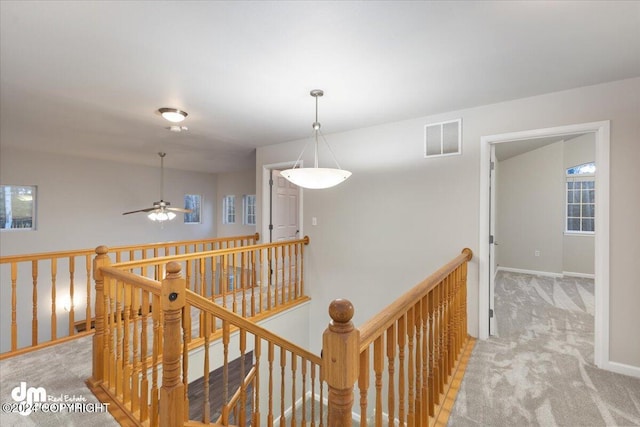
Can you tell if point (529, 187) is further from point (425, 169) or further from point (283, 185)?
point (283, 185)

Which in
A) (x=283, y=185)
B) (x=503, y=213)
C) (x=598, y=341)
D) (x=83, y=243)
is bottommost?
(x=598, y=341)

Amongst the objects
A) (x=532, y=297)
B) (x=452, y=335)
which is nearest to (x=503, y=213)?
(x=532, y=297)

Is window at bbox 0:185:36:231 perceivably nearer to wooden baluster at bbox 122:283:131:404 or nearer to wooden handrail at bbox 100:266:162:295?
wooden handrail at bbox 100:266:162:295

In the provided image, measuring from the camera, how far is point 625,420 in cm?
178

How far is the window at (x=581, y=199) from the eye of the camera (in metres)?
5.68

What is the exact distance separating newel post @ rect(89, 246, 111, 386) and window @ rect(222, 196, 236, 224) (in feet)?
19.7

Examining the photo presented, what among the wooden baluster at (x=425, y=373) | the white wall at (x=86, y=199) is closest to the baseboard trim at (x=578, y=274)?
the wooden baluster at (x=425, y=373)

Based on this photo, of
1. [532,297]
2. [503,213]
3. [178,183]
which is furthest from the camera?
[178,183]

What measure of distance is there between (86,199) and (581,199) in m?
9.91

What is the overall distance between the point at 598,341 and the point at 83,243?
7.88 metres

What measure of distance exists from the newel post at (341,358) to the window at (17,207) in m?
6.84

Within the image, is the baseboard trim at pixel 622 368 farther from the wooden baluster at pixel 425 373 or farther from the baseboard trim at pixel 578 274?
the baseboard trim at pixel 578 274

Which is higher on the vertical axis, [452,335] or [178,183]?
[178,183]

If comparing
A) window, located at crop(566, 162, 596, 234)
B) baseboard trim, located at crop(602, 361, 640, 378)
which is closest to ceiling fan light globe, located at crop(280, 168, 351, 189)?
baseboard trim, located at crop(602, 361, 640, 378)
